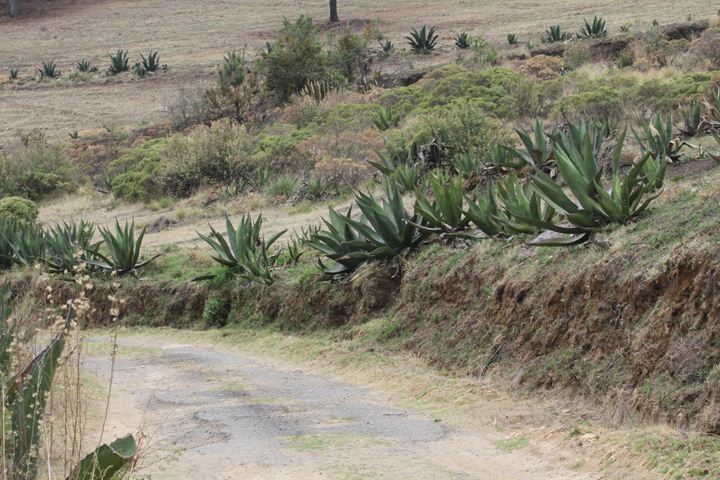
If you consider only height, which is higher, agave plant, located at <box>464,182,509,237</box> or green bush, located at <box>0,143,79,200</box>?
agave plant, located at <box>464,182,509,237</box>

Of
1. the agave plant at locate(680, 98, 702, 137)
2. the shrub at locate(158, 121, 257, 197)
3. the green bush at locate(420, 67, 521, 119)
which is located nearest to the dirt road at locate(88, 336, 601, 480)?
the agave plant at locate(680, 98, 702, 137)

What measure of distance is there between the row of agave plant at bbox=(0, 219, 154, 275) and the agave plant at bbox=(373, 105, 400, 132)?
11.3m

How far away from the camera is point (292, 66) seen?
144 ft

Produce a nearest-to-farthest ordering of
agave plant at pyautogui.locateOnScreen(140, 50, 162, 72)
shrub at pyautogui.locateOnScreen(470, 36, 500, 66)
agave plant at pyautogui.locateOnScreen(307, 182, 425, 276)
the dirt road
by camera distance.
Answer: the dirt road
agave plant at pyautogui.locateOnScreen(307, 182, 425, 276)
shrub at pyautogui.locateOnScreen(470, 36, 500, 66)
agave plant at pyautogui.locateOnScreen(140, 50, 162, 72)

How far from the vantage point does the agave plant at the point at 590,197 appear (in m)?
10.7

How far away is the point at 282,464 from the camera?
835cm

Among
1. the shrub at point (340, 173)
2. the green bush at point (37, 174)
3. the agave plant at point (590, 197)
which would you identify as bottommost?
the green bush at point (37, 174)

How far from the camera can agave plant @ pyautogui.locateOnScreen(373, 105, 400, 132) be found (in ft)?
105

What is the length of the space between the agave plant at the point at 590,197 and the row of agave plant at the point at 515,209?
10 millimetres

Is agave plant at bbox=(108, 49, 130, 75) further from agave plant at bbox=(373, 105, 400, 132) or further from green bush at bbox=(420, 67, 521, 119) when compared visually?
agave plant at bbox=(373, 105, 400, 132)

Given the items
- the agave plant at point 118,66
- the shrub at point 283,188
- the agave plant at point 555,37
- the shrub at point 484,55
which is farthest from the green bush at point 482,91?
the agave plant at point 118,66

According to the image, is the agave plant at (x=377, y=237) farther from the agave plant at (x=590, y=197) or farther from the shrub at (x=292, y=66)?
the shrub at (x=292, y=66)

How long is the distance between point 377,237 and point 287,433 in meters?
5.30

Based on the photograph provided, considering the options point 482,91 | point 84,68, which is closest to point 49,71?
point 84,68
